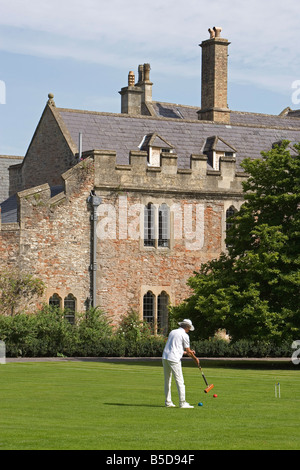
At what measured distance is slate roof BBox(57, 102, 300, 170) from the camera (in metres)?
44.7

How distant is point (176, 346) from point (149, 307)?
23353 millimetres

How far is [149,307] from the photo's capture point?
140 ft

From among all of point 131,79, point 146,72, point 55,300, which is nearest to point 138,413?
point 55,300

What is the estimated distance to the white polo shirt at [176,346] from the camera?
19234 millimetres

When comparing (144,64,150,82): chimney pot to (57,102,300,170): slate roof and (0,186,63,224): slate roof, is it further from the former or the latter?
(0,186,63,224): slate roof

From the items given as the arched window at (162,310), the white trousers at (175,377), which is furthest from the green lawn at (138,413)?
the arched window at (162,310)

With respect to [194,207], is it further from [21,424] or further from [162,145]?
[21,424]

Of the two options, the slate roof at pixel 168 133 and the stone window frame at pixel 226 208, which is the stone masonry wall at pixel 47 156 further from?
the stone window frame at pixel 226 208

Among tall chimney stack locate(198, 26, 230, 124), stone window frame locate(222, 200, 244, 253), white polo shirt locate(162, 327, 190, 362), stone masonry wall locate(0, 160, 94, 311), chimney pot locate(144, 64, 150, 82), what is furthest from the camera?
chimney pot locate(144, 64, 150, 82)

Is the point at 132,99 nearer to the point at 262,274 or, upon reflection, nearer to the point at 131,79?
the point at 131,79

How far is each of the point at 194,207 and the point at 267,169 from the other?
9718 mm

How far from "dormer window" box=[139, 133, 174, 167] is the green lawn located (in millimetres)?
17989

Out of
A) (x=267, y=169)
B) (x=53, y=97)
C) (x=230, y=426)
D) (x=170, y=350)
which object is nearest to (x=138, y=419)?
(x=230, y=426)

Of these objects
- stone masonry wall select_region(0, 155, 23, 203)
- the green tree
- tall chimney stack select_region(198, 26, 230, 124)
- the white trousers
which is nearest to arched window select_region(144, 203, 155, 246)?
the green tree
